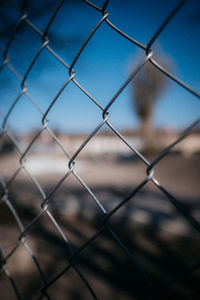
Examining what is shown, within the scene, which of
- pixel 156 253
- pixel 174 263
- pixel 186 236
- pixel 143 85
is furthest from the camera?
pixel 143 85

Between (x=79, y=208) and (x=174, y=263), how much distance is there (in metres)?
2.11

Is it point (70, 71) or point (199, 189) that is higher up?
point (70, 71)

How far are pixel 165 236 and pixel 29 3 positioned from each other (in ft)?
9.36

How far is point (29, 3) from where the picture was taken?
61 cm

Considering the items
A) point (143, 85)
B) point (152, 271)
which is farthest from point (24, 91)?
point (143, 85)

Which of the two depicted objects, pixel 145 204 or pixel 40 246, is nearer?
pixel 40 246

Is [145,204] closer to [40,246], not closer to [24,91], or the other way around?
[40,246]

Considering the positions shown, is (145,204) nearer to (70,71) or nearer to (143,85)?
(70,71)

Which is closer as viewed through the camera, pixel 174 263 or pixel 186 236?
pixel 174 263

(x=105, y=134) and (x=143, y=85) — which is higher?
(x=105, y=134)

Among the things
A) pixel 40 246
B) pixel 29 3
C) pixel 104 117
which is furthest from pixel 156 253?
pixel 29 3

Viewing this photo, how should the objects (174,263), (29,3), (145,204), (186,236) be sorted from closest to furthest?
(29,3) < (174,263) < (186,236) < (145,204)

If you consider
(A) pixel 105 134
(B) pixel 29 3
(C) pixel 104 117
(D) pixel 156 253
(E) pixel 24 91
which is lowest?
(D) pixel 156 253

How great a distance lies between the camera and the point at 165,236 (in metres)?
2.51
